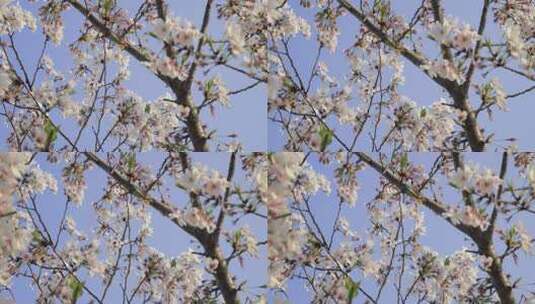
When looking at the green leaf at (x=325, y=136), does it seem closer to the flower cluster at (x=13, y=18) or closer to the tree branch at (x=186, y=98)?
the tree branch at (x=186, y=98)

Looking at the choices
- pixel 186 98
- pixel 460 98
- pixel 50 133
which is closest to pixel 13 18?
pixel 50 133

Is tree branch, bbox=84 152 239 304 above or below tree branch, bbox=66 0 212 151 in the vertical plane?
below

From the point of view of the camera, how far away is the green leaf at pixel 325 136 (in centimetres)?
231

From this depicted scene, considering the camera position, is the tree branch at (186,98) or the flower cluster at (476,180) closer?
the flower cluster at (476,180)

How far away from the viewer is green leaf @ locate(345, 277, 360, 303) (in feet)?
7.20

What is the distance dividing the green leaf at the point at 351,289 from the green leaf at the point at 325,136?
39cm

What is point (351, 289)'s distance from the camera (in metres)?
2.20

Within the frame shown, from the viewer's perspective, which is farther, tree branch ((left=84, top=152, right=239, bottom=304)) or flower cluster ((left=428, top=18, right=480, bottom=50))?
flower cluster ((left=428, top=18, right=480, bottom=50))

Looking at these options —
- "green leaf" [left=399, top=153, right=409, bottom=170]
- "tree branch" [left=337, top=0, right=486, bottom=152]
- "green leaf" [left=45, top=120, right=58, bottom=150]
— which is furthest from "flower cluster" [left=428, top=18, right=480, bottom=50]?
"green leaf" [left=45, top=120, right=58, bottom=150]

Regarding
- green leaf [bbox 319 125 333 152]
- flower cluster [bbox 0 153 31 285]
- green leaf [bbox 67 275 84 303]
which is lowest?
green leaf [bbox 67 275 84 303]

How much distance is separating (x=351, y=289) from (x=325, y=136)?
1.49ft

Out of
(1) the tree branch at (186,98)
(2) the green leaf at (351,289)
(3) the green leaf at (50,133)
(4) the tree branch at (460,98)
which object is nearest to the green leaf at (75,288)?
(3) the green leaf at (50,133)

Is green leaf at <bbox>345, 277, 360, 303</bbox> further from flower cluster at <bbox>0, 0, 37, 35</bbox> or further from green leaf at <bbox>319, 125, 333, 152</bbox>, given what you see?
flower cluster at <bbox>0, 0, 37, 35</bbox>

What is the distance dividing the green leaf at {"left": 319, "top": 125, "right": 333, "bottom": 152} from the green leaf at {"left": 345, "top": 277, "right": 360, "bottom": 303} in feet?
1.27
